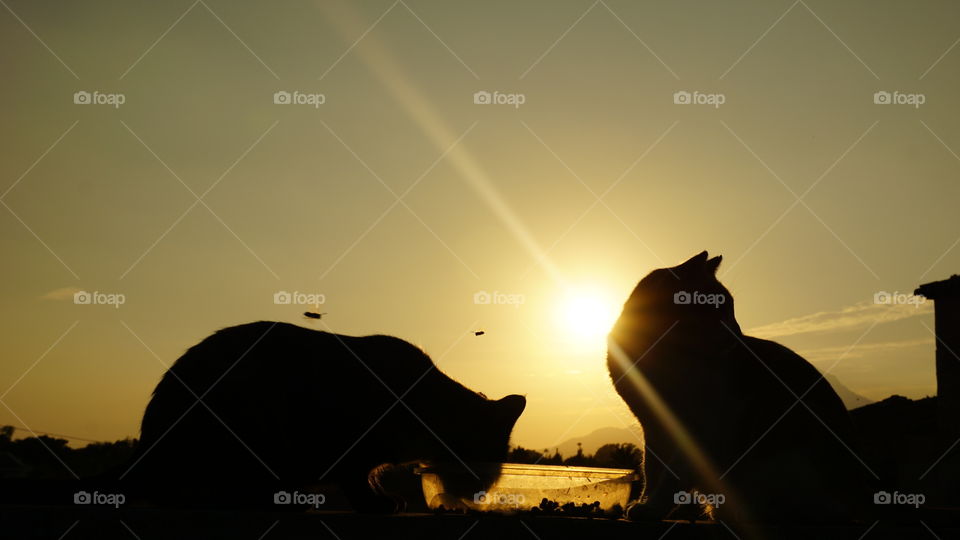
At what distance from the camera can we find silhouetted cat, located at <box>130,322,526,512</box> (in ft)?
12.6

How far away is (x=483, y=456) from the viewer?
13.9 feet

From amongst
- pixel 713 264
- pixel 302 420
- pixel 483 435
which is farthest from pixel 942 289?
pixel 302 420

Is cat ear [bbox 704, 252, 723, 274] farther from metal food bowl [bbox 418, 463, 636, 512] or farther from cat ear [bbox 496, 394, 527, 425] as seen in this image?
cat ear [bbox 496, 394, 527, 425]

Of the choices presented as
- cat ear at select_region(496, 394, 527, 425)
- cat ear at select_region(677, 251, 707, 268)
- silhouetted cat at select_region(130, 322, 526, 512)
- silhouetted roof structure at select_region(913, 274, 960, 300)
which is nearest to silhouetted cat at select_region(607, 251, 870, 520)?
cat ear at select_region(677, 251, 707, 268)

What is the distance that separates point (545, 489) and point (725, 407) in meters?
0.96

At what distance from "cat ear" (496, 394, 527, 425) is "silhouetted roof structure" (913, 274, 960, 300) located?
37.9ft

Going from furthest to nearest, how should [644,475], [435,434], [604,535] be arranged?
1. [435,434]
2. [644,475]
3. [604,535]

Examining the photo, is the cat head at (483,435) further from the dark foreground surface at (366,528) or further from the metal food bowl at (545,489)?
the dark foreground surface at (366,528)

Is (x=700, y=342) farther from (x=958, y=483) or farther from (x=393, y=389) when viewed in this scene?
(x=958, y=483)

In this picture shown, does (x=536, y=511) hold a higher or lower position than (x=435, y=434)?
lower

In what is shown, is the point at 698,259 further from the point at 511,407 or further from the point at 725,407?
the point at 511,407

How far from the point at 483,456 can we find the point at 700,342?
1.48 metres

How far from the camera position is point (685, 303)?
11.9 ft

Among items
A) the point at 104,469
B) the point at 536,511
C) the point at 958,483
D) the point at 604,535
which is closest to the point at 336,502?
the point at 104,469
